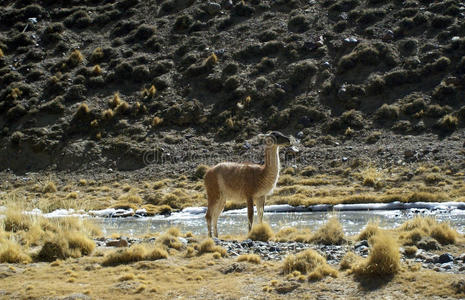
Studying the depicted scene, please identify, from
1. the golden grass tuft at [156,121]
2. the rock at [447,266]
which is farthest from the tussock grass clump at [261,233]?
the golden grass tuft at [156,121]

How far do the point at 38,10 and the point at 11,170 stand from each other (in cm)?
1978

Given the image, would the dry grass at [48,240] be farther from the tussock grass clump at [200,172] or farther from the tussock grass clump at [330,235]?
the tussock grass clump at [200,172]

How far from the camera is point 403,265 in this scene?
782 cm

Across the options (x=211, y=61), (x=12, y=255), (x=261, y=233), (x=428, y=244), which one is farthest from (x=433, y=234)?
(x=211, y=61)

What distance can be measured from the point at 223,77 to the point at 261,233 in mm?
25356

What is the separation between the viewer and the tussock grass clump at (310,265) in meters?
A: 7.63

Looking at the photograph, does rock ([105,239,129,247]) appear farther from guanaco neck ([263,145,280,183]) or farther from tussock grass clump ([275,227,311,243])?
guanaco neck ([263,145,280,183])

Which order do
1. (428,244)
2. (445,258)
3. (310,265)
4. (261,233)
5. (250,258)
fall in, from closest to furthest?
(310,265)
(445,258)
(250,258)
(428,244)
(261,233)

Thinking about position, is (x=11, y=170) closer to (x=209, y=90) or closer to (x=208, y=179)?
(x=209, y=90)

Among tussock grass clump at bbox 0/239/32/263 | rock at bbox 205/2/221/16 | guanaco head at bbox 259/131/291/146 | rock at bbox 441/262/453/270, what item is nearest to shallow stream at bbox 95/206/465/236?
guanaco head at bbox 259/131/291/146

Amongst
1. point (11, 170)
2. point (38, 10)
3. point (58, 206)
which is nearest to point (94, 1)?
point (38, 10)

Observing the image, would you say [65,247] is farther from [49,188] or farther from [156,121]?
[156,121]

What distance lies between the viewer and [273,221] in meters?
17.4

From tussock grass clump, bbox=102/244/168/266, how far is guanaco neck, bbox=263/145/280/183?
3.55m
